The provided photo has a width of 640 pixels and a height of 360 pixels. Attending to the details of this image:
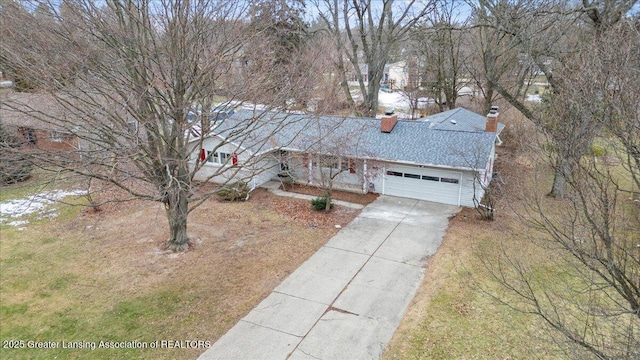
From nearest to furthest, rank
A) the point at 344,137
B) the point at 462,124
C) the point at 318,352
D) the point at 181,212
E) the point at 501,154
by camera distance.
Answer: the point at 318,352
the point at 181,212
the point at 344,137
the point at 462,124
the point at 501,154

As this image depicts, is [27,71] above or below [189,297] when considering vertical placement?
above

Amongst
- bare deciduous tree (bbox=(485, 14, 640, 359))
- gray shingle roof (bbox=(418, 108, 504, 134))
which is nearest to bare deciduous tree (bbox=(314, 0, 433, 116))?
gray shingle roof (bbox=(418, 108, 504, 134))

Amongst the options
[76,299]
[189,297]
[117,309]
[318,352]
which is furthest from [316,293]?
[76,299]

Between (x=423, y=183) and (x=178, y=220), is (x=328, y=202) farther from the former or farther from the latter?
(x=178, y=220)

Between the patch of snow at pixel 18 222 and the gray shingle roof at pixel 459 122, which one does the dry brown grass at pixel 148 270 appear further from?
the gray shingle roof at pixel 459 122

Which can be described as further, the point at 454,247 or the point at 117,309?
the point at 454,247

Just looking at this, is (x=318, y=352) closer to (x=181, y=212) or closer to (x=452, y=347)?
(x=452, y=347)
